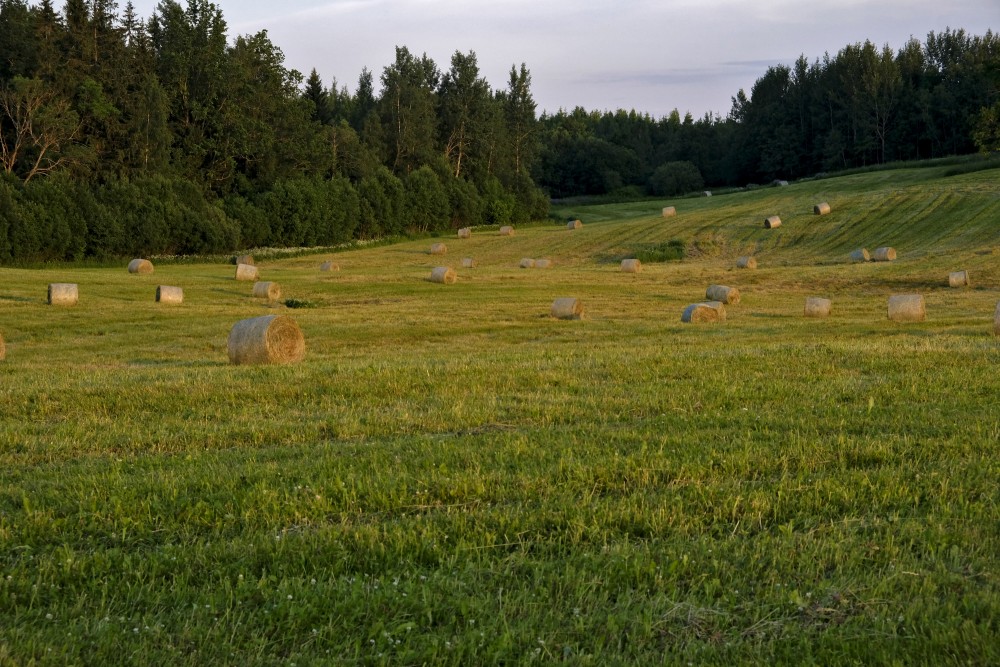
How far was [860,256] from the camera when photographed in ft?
162

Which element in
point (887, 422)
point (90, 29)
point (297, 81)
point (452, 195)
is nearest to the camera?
point (887, 422)

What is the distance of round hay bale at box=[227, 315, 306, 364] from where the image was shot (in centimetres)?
1945

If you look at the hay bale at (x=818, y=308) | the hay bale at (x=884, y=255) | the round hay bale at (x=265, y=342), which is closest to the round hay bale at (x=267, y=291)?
the round hay bale at (x=265, y=342)

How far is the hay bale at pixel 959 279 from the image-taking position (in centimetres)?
3828

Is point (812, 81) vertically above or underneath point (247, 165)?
above

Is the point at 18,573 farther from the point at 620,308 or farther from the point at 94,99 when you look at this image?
the point at 94,99

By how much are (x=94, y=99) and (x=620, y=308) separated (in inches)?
2024

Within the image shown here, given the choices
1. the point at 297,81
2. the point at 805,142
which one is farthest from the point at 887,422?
the point at 805,142

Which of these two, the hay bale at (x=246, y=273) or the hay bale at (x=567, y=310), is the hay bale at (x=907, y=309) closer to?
the hay bale at (x=567, y=310)

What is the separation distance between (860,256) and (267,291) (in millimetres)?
30883

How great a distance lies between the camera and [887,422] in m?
9.70

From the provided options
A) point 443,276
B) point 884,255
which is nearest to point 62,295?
point 443,276

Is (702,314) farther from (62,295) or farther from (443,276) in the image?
(62,295)

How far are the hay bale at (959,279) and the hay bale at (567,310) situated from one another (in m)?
17.8
